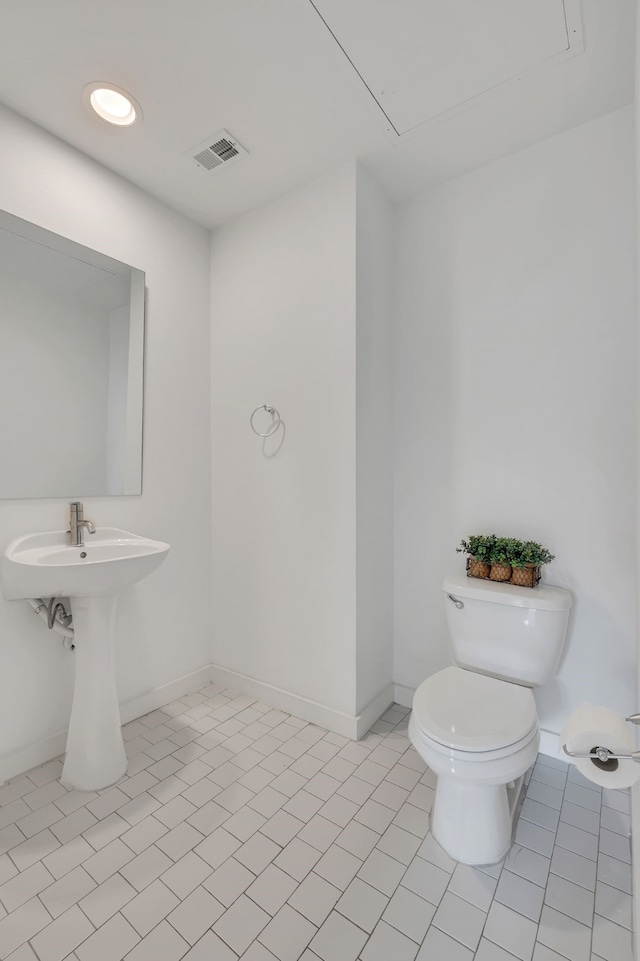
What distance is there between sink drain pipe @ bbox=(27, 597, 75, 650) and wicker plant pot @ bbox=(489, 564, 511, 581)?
5.12 ft

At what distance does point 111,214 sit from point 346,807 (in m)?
2.44

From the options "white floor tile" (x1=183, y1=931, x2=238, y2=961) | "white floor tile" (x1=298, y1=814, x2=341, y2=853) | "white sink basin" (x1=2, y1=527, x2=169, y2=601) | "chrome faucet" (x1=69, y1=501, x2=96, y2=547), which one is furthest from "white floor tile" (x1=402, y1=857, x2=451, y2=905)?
"chrome faucet" (x1=69, y1=501, x2=96, y2=547)

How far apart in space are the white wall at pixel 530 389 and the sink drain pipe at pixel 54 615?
138cm

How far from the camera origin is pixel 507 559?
1626 millimetres

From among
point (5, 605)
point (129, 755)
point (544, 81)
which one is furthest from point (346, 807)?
point (544, 81)

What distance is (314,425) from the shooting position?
191 cm

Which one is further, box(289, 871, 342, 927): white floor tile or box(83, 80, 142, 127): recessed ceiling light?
box(83, 80, 142, 127): recessed ceiling light

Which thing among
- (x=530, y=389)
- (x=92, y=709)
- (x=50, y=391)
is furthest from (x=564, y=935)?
(x=50, y=391)

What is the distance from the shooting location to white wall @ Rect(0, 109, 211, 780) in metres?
1.60

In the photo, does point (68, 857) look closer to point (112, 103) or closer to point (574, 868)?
point (574, 868)

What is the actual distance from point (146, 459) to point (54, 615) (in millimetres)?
744

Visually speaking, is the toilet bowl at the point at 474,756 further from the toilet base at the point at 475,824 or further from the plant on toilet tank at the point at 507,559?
the plant on toilet tank at the point at 507,559

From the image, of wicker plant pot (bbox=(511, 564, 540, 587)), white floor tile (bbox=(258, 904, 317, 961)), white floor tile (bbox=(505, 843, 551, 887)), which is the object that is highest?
wicker plant pot (bbox=(511, 564, 540, 587))

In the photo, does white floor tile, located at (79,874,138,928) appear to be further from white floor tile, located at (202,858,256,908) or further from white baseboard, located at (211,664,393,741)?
white baseboard, located at (211,664,393,741)
